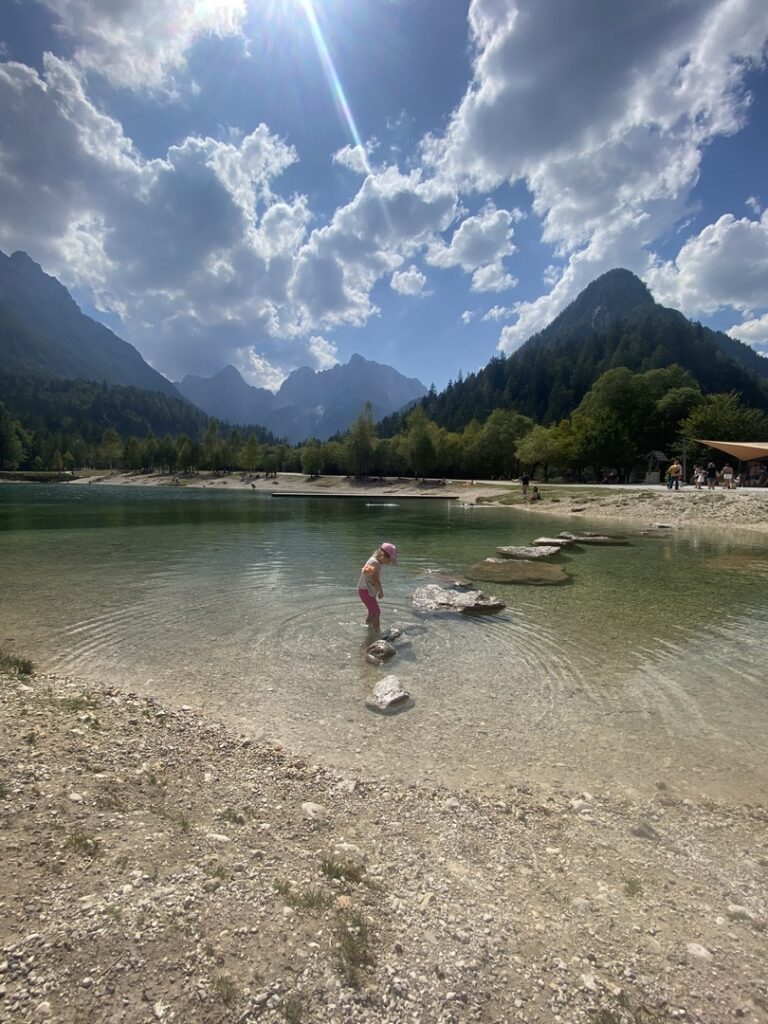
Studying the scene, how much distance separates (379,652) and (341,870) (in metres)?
6.55

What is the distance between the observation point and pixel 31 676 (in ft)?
31.4

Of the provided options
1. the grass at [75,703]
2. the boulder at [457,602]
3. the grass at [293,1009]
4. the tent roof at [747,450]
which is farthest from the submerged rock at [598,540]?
the tent roof at [747,450]

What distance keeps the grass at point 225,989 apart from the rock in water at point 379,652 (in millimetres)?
7583

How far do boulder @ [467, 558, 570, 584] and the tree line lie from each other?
70.7m

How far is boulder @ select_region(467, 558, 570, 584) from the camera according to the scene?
2025cm

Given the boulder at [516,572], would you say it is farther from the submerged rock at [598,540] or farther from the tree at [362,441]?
the tree at [362,441]

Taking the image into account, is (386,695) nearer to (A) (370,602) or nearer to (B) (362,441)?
(A) (370,602)

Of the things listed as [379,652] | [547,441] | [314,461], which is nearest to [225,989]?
[379,652]

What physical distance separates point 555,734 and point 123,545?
28869 millimetres

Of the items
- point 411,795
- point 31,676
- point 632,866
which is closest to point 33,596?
point 31,676

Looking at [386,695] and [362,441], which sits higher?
[362,441]

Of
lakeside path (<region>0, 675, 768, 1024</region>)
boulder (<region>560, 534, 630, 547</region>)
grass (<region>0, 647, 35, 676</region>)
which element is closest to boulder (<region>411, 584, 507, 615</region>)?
lakeside path (<region>0, 675, 768, 1024</region>)

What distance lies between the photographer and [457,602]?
15.6 metres

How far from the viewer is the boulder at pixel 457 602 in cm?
1526
